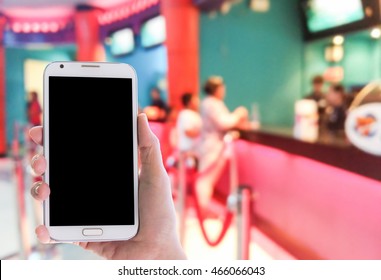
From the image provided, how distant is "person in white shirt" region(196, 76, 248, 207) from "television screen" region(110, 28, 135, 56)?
698 mm

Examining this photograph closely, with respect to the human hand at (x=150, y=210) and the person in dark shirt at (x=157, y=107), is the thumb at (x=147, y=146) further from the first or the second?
the person in dark shirt at (x=157, y=107)

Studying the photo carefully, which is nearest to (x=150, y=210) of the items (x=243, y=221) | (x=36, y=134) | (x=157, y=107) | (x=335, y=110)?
(x=36, y=134)

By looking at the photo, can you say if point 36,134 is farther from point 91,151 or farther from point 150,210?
point 150,210

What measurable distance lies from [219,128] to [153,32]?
70 centimetres

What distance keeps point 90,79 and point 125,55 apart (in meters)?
0.68

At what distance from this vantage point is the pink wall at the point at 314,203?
156 cm

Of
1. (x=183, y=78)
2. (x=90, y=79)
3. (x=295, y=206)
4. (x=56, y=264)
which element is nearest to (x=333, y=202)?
(x=295, y=206)

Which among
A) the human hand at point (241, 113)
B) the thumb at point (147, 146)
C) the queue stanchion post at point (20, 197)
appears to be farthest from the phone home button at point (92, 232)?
the human hand at point (241, 113)

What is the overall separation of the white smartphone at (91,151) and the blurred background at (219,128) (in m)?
0.04

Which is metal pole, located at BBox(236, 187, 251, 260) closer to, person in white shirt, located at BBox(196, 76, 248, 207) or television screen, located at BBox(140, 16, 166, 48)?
television screen, located at BBox(140, 16, 166, 48)

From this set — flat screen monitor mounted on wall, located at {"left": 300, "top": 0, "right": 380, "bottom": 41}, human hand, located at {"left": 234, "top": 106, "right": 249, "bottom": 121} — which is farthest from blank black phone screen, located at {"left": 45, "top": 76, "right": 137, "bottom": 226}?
flat screen monitor mounted on wall, located at {"left": 300, "top": 0, "right": 380, "bottom": 41}

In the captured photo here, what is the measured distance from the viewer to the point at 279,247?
202cm

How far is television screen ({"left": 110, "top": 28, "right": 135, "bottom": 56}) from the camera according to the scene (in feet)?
5.49

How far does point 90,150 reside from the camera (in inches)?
38.4
